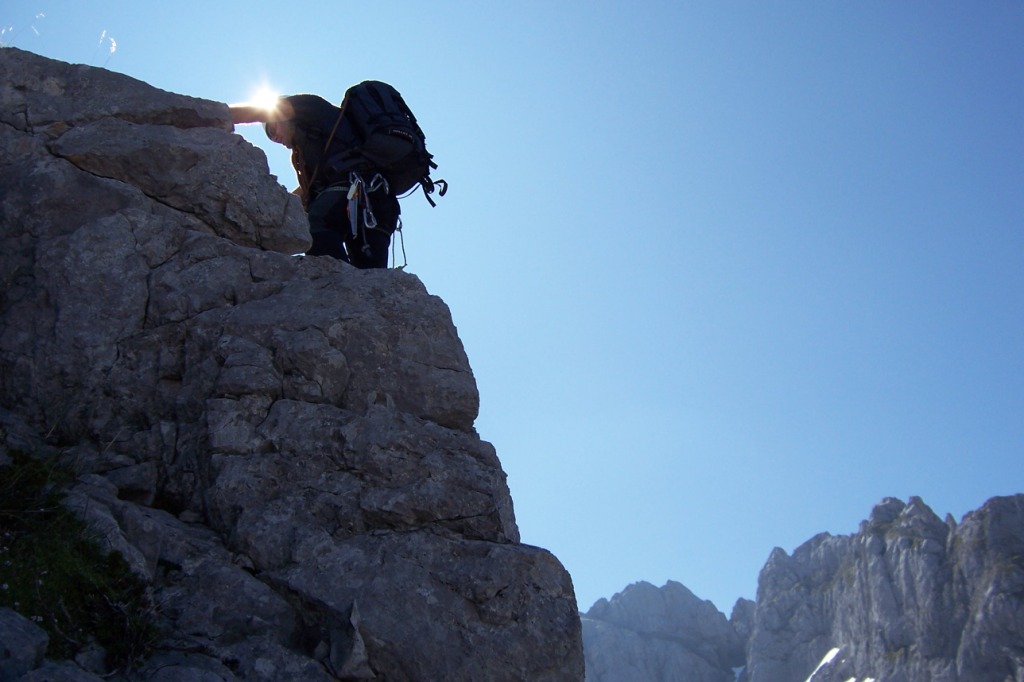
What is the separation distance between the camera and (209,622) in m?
5.86

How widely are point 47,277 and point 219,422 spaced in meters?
2.17

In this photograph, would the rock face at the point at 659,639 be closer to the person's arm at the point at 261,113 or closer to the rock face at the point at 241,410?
the person's arm at the point at 261,113

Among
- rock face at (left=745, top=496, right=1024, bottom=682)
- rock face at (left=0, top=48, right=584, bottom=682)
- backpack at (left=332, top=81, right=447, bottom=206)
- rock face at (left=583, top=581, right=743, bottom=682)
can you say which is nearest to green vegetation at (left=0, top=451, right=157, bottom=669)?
rock face at (left=0, top=48, right=584, bottom=682)

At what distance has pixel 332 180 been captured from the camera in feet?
35.7

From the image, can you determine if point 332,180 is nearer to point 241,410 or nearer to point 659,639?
point 241,410

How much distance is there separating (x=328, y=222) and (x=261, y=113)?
1.52m

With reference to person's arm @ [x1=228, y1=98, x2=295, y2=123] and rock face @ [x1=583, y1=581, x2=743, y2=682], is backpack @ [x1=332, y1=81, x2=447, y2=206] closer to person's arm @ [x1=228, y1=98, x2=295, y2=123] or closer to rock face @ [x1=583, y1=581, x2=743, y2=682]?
person's arm @ [x1=228, y1=98, x2=295, y2=123]

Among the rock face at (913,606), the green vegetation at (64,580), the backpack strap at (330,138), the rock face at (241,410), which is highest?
the rock face at (913,606)

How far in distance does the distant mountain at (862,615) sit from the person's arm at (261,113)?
94.2m

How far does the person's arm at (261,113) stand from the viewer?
1055cm

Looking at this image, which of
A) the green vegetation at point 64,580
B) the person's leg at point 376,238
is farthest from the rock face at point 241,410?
the person's leg at point 376,238

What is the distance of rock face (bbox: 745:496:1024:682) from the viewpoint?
297 ft

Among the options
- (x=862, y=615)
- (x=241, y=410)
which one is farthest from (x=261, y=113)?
(x=862, y=615)

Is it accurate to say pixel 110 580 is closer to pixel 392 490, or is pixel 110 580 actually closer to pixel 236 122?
pixel 392 490
